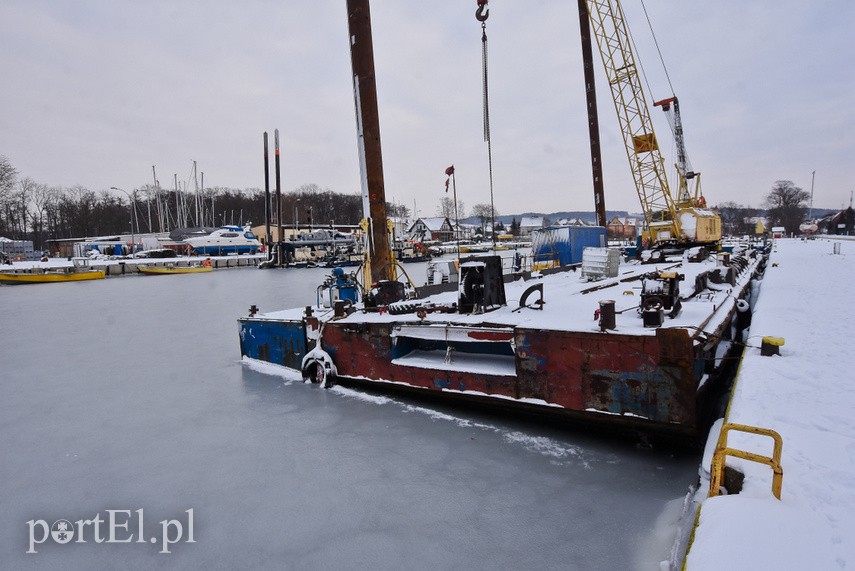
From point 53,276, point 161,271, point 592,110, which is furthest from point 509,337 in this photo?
point 161,271

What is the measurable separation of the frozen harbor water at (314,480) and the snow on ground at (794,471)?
44.6 inches

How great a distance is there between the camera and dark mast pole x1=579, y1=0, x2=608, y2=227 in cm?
2316

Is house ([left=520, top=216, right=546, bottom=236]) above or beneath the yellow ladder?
above

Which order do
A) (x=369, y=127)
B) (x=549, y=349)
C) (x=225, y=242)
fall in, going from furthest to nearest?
(x=225, y=242)
(x=369, y=127)
(x=549, y=349)

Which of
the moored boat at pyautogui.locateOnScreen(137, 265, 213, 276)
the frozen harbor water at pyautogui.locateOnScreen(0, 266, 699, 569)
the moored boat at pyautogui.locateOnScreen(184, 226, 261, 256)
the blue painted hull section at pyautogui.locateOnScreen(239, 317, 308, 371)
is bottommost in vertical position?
the frozen harbor water at pyautogui.locateOnScreen(0, 266, 699, 569)

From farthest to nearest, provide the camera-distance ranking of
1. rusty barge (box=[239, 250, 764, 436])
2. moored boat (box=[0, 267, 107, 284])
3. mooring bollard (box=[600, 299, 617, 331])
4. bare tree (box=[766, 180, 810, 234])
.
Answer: bare tree (box=[766, 180, 810, 234]) < moored boat (box=[0, 267, 107, 284]) < mooring bollard (box=[600, 299, 617, 331]) < rusty barge (box=[239, 250, 764, 436])

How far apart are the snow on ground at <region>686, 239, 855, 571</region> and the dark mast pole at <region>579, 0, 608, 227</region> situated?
1831 centimetres

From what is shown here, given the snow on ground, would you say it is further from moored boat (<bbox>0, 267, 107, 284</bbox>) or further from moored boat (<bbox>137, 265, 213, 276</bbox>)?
moored boat (<bbox>137, 265, 213, 276</bbox>)

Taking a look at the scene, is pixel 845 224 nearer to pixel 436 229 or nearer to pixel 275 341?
pixel 436 229

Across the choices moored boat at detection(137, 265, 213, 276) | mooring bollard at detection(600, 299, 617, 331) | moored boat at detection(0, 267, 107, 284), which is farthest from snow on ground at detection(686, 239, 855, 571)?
moored boat at detection(137, 265, 213, 276)

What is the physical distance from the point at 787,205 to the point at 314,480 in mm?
104704

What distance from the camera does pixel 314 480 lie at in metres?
5.02

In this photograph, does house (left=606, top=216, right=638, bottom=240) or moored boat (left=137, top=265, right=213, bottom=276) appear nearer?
moored boat (left=137, top=265, right=213, bottom=276)

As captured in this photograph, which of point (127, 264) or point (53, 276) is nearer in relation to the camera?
point (53, 276)
